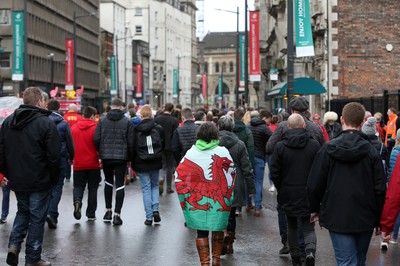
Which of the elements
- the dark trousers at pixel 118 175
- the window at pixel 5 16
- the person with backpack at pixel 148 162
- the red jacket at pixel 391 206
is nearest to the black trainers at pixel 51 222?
the dark trousers at pixel 118 175

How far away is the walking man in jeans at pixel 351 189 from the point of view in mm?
7784

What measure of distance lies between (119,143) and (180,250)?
3073mm

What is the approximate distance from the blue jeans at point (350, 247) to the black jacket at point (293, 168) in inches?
103

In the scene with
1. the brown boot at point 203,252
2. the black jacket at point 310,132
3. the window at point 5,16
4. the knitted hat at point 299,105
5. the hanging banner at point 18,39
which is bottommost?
the brown boot at point 203,252

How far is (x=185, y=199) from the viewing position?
33.0 ft

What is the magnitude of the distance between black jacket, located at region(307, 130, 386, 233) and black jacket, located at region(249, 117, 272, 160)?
9391 mm

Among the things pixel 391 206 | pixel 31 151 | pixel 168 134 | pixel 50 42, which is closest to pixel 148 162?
pixel 31 151

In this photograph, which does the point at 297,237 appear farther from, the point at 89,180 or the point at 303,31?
the point at 303,31

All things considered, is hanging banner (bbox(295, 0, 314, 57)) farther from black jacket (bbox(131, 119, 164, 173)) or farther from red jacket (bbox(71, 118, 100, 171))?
red jacket (bbox(71, 118, 100, 171))

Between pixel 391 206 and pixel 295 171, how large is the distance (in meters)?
3.02

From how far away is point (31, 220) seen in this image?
10539mm

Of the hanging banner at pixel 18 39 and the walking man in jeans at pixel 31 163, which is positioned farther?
the hanging banner at pixel 18 39

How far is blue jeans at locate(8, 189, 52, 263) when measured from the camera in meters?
10.5

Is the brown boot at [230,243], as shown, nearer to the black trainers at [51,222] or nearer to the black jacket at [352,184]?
the black trainers at [51,222]
